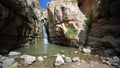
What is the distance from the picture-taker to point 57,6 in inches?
596

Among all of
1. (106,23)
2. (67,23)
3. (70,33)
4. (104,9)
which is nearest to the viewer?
(106,23)

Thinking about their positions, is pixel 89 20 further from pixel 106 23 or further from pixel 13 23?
pixel 13 23

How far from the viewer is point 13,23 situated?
1035 centimetres

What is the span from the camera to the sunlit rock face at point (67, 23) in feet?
41.4

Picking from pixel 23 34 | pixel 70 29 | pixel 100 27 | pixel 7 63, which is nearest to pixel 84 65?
pixel 7 63

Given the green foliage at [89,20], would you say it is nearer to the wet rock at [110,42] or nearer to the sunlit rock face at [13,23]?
the wet rock at [110,42]

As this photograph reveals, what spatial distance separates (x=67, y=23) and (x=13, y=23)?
577cm

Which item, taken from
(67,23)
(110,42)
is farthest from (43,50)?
(110,42)

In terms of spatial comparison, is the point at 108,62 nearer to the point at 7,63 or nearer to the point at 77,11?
the point at 7,63

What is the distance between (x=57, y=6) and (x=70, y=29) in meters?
3.62

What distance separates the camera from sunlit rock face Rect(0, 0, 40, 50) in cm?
831

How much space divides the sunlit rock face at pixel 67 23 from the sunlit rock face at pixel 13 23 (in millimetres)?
3541

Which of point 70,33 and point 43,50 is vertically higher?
point 70,33

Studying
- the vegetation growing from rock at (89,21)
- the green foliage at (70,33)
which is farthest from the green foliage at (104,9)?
the green foliage at (70,33)
